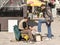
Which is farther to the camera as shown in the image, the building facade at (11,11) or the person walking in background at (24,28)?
the building facade at (11,11)

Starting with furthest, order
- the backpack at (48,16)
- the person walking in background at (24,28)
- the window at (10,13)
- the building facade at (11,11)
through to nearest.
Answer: the window at (10,13) < the building facade at (11,11) < the backpack at (48,16) < the person walking in background at (24,28)

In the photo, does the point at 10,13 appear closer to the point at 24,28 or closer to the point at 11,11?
the point at 11,11

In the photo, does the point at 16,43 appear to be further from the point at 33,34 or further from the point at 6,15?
the point at 6,15

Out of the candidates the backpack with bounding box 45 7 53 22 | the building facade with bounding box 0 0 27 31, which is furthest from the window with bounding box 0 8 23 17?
the backpack with bounding box 45 7 53 22

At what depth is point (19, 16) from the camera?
1570 cm

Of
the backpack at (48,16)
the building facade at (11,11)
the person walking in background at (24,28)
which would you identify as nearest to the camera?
the person walking in background at (24,28)

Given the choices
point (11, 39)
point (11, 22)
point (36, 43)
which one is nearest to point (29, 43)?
point (36, 43)

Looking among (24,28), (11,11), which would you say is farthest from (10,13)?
(24,28)

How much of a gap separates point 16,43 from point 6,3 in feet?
12.0

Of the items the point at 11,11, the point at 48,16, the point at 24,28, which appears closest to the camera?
the point at 24,28

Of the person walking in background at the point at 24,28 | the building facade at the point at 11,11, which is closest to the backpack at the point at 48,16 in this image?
the person walking in background at the point at 24,28

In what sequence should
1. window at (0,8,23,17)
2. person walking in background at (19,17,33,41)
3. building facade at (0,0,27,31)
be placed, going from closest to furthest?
1. person walking in background at (19,17,33,41)
2. building facade at (0,0,27,31)
3. window at (0,8,23,17)

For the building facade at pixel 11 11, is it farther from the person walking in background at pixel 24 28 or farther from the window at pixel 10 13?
the person walking in background at pixel 24 28

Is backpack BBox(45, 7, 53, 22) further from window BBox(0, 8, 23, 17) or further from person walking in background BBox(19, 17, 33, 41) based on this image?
window BBox(0, 8, 23, 17)
